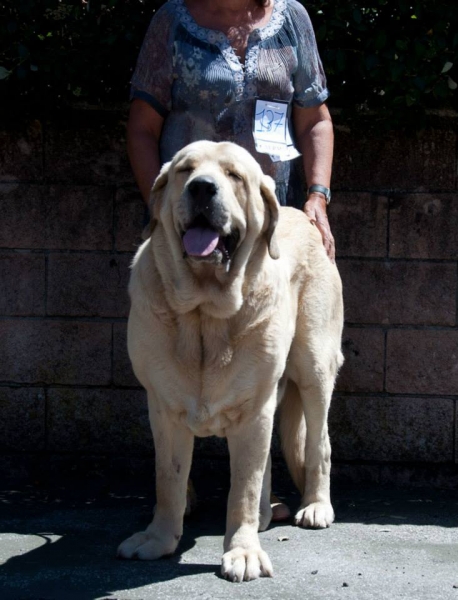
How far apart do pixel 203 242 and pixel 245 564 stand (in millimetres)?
1162

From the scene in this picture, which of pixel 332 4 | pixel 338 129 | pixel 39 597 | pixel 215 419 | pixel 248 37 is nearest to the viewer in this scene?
pixel 39 597

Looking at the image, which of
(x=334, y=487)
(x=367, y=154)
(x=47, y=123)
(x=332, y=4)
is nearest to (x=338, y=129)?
(x=367, y=154)

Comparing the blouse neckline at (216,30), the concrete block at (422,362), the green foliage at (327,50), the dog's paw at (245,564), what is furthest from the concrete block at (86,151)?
the dog's paw at (245,564)

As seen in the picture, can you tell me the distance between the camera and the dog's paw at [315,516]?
4.68m

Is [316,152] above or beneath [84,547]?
above

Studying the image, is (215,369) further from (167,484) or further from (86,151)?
(86,151)

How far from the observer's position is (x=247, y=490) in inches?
160

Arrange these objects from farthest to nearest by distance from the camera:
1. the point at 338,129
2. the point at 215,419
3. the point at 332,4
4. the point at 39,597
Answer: the point at 338,129 → the point at 332,4 → the point at 215,419 → the point at 39,597

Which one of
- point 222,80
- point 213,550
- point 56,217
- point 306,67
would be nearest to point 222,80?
point 222,80

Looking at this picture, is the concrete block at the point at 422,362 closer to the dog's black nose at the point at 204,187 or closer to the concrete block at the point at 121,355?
the concrete block at the point at 121,355

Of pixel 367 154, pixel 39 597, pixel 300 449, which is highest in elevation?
pixel 367 154

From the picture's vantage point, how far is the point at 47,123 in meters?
5.55

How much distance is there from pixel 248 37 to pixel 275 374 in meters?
1.50

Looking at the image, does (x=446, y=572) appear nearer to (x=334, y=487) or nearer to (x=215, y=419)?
(x=215, y=419)
